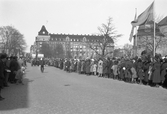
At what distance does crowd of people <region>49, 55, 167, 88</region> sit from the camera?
12.4m

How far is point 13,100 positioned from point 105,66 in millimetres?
12169

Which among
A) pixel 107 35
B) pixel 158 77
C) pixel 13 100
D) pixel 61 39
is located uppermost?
pixel 61 39

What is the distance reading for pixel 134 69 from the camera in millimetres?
15320

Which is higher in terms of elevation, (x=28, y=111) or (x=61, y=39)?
(x=61, y=39)

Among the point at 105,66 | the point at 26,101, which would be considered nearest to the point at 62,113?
the point at 26,101

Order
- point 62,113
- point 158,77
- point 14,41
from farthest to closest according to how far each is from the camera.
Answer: point 14,41 → point 158,77 → point 62,113

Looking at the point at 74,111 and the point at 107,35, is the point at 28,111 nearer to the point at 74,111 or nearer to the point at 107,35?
the point at 74,111

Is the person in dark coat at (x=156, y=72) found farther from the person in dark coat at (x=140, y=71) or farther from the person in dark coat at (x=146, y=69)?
the person in dark coat at (x=140, y=71)

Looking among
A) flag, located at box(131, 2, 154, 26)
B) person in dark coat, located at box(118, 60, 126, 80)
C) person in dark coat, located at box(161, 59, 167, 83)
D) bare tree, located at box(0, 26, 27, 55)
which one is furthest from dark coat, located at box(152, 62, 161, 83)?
bare tree, located at box(0, 26, 27, 55)

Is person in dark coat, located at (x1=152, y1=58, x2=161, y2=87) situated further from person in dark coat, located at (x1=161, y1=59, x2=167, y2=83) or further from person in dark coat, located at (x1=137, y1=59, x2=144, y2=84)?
person in dark coat, located at (x1=137, y1=59, x2=144, y2=84)

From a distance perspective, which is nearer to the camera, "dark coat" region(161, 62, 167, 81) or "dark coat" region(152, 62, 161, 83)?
"dark coat" region(161, 62, 167, 81)

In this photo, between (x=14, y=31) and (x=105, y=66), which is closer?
(x=105, y=66)

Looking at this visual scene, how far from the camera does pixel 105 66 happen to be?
1964cm

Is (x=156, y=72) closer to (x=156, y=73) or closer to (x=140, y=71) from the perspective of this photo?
(x=156, y=73)
